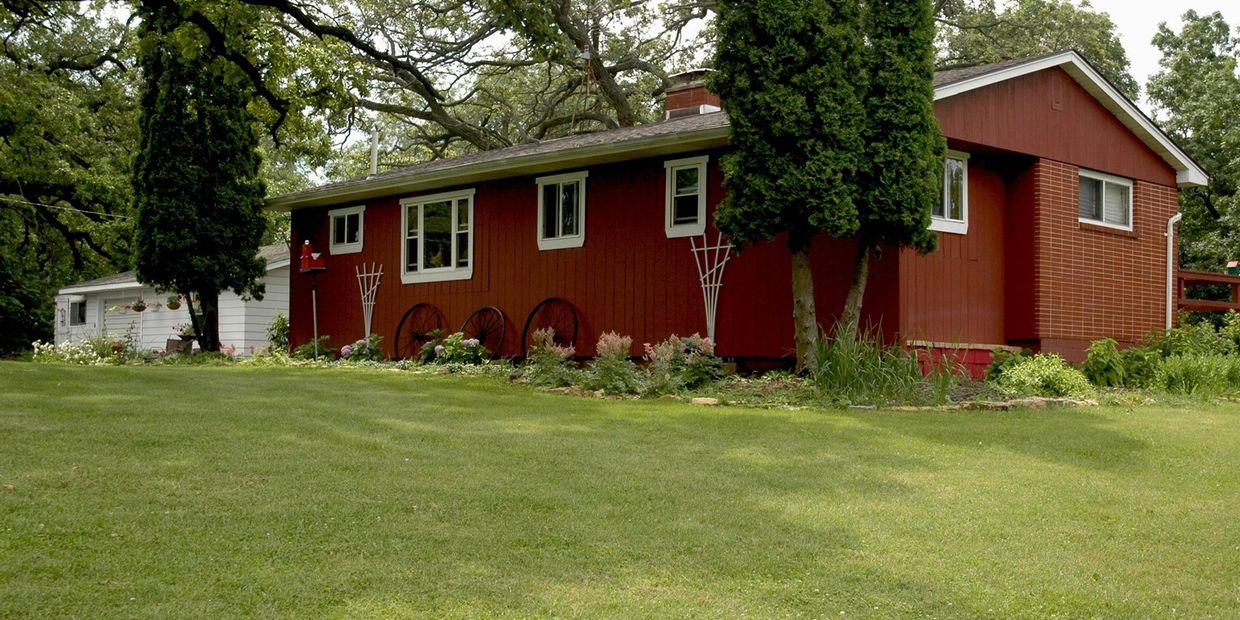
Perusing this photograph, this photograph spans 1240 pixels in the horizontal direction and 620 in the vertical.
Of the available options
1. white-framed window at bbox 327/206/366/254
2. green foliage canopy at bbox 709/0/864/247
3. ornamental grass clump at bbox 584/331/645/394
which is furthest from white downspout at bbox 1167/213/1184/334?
white-framed window at bbox 327/206/366/254

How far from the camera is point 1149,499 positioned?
644 cm

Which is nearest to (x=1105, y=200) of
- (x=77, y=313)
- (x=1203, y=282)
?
Result: (x=1203, y=282)

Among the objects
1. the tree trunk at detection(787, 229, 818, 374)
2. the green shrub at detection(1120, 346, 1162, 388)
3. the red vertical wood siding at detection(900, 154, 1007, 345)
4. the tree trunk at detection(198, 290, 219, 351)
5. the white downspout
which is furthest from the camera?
the tree trunk at detection(198, 290, 219, 351)

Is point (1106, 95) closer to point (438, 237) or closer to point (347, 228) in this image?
point (438, 237)

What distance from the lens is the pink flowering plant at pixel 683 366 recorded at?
39.1 feet

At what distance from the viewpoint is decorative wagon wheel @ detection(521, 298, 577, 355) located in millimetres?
16562

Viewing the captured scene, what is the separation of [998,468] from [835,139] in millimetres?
5400

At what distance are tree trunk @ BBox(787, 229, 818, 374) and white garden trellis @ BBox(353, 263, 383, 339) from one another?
9.36m

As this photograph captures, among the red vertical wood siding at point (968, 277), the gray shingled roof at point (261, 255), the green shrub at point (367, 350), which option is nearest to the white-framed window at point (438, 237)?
the green shrub at point (367, 350)

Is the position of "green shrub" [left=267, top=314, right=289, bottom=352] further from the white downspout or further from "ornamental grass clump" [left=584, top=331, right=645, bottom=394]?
the white downspout

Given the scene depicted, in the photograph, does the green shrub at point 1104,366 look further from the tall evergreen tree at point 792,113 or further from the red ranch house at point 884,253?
the tall evergreen tree at point 792,113

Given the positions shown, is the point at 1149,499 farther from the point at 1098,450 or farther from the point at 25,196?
the point at 25,196

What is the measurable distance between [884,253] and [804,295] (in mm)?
1783

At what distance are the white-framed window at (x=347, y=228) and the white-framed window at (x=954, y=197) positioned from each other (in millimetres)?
10290
